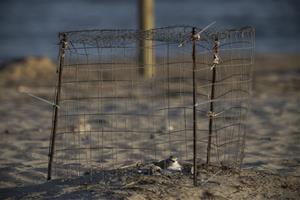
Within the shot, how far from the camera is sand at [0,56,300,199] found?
6.63 metres

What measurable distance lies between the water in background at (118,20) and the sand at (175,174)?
11.7 m

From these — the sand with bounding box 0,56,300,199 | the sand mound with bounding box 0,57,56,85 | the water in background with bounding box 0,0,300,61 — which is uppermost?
the water in background with bounding box 0,0,300,61

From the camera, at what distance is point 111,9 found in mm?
47406

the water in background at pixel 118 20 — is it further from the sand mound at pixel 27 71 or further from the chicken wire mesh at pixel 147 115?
the chicken wire mesh at pixel 147 115

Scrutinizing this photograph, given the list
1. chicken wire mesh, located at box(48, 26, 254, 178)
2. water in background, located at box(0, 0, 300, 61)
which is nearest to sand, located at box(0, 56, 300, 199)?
chicken wire mesh, located at box(48, 26, 254, 178)

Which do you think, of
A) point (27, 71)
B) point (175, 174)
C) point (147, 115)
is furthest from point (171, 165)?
point (27, 71)

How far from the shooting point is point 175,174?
23.0 ft

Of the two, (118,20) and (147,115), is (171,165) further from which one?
(118,20)

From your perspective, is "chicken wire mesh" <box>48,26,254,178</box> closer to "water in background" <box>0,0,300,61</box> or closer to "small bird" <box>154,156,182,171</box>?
"small bird" <box>154,156,182,171</box>

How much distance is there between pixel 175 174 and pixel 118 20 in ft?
102

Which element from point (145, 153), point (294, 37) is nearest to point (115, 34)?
point (145, 153)

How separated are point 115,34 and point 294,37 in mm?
21474

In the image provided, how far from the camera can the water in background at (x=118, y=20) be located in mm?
26281

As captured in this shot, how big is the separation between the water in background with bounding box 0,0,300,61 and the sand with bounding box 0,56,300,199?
11.7m
